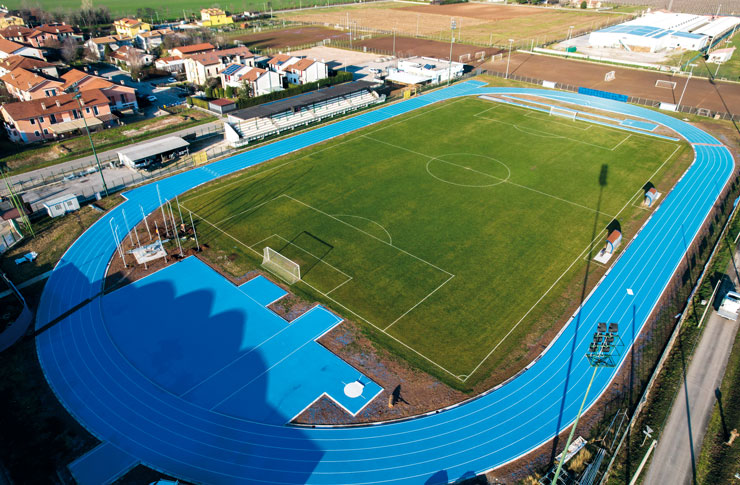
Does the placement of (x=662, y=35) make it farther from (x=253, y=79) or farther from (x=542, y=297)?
(x=542, y=297)

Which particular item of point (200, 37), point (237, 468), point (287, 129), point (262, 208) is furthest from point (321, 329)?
point (200, 37)

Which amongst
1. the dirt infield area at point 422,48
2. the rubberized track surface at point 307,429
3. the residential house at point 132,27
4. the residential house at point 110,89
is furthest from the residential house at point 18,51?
the rubberized track surface at point 307,429

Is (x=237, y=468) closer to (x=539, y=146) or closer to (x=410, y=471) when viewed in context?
(x=410, y=471)

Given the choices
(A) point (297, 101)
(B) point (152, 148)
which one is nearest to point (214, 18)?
(A) point (297, 101)

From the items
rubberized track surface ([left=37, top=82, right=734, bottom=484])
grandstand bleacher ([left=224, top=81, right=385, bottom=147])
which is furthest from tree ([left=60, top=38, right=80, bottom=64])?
rubberized track surface ([left=37, top=82, right=734, bottom=484])

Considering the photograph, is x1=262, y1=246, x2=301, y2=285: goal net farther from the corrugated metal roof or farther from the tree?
the tree

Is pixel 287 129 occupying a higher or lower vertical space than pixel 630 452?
higher
